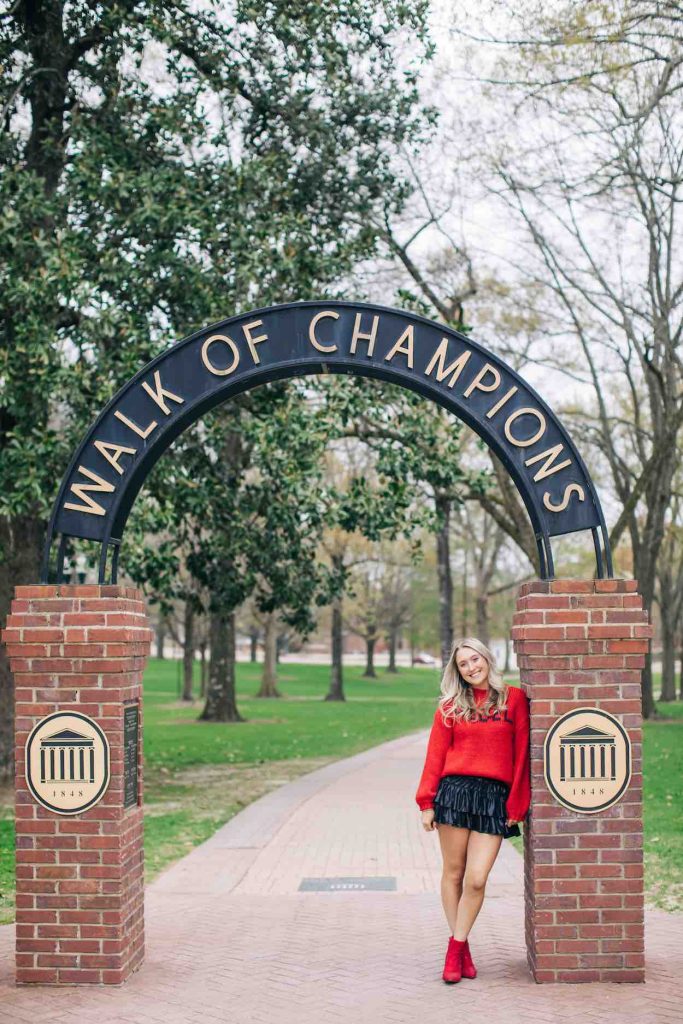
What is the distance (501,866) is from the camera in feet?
35.5

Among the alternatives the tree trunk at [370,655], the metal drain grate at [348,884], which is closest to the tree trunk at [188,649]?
the tree trunk at [370,655]

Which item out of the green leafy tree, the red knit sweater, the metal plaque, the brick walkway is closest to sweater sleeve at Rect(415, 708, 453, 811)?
the red knit sweater

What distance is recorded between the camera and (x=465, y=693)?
6715 mm

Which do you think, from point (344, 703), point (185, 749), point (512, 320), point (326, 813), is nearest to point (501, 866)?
point (326, 813)

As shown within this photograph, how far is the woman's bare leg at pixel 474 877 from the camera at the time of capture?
655 cm

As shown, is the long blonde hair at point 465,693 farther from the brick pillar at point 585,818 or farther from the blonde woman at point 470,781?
the brick pillar at point 585,818

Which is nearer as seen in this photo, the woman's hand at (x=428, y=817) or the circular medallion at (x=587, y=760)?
the woman's hand at (x=428, y=817)

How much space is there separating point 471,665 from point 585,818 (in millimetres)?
1063

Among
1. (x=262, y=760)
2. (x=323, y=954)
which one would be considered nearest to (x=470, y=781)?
(x=323, y=954)

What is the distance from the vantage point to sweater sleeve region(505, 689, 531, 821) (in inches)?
264

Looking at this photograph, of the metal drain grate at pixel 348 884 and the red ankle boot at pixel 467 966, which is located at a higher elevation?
the red ankle boot at pixel 467 966

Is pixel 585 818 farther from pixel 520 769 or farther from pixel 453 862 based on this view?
pixel 453 862

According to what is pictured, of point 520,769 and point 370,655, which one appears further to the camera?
point 370,655

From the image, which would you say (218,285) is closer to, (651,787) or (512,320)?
(651,787)
